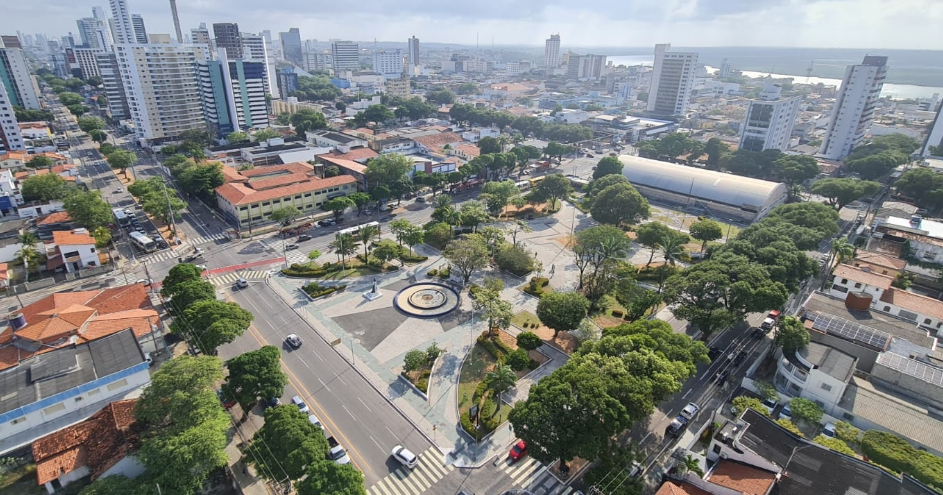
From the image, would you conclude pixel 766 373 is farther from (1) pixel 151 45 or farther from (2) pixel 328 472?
(1) pixel 151 45

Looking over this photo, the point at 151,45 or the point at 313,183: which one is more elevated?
the point at 151,45

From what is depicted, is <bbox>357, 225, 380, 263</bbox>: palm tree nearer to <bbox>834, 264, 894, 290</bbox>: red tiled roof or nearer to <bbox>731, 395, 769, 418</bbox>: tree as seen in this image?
<bbox>731, 395, 769, 418</bbox>: tree

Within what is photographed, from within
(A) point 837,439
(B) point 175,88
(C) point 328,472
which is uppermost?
(B) point 175,88

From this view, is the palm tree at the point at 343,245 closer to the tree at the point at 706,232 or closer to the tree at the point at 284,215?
the tree at the point at 284,215

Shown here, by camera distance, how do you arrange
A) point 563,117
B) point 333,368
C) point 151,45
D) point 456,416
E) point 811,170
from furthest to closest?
point 563,117 → point 151,45 → point 811,170 → point 333,368 → point 456,416

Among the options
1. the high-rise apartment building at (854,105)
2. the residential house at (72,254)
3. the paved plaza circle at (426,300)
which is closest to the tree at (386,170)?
the paved plaza circle at (426,300)

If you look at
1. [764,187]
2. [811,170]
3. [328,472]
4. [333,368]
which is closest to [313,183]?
[333,368]

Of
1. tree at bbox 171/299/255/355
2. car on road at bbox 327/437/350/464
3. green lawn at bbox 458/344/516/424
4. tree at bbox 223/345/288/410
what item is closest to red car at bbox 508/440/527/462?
green lawn at bbox 458/344/516/424
